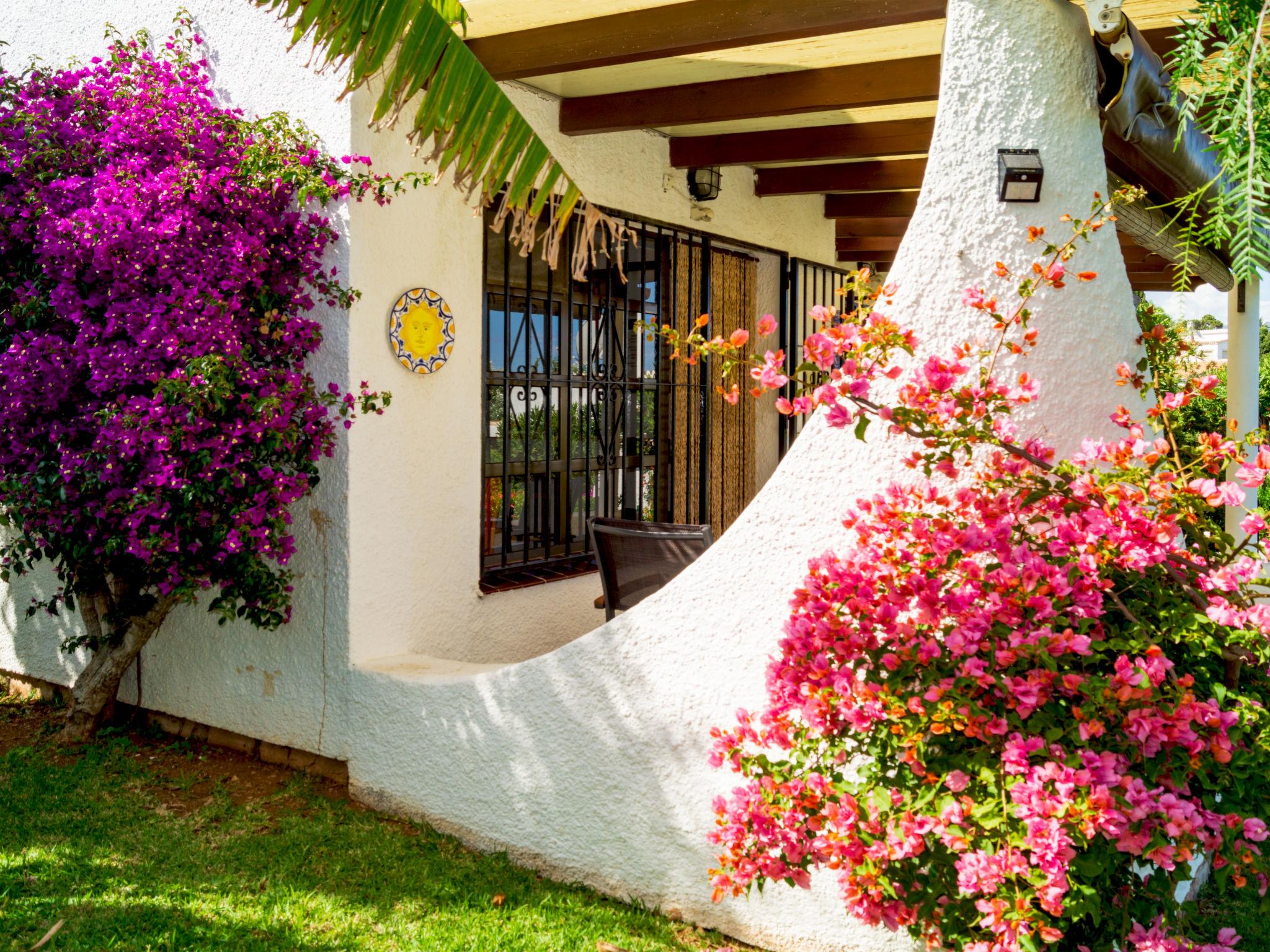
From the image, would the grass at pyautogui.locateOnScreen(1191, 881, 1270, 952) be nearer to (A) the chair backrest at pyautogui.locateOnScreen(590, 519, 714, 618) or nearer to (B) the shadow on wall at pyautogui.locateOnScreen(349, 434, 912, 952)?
(B) the shadow on wall at pyautogui.locateOnScreen(349, 434, 912, 952)

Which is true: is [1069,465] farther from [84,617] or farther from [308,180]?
[84,617]

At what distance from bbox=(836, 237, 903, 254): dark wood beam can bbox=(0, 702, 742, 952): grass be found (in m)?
6.61

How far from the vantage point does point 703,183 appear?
6582 millimetres

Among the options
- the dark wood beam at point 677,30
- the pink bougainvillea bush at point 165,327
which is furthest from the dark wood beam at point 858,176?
the pink bougainvillea bush at point 165,327

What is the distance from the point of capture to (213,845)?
3.99m

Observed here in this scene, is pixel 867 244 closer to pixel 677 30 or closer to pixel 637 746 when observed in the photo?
pixel 677 30

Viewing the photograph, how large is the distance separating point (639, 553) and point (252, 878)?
205 cm

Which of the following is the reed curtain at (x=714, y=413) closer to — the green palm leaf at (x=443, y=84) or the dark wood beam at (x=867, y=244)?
the dark wood beam at (x=867, y=244)

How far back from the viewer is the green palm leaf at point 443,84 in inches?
142

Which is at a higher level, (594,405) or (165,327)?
(165,327)

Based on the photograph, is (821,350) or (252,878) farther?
(252,878)

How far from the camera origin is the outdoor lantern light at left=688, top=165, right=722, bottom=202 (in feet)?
21.5

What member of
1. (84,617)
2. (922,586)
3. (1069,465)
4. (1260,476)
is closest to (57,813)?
(84,617)

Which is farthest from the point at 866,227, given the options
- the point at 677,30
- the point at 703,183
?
the point at 677,30
